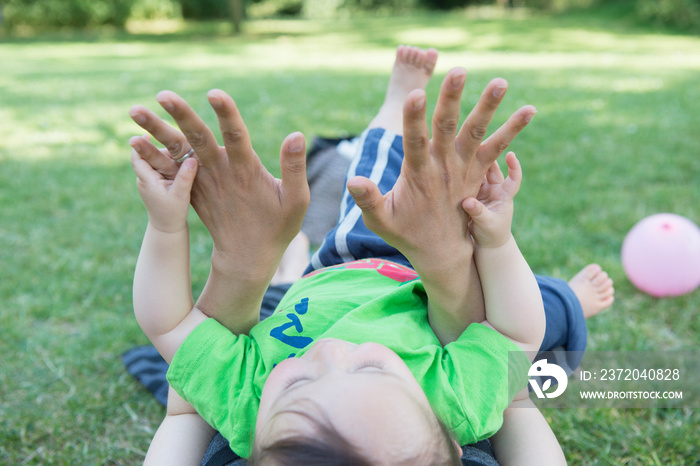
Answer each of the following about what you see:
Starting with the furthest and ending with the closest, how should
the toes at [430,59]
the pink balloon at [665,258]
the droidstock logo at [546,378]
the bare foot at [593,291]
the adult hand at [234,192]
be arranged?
the toes at [430,59] < the pink balloon at [665,258] < the bare foot at [593,291] < the droidstock logo at [546,378] < the adult hand at [234,192]

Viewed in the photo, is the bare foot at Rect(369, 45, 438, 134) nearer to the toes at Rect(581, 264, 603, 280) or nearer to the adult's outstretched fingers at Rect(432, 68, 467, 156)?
the toes at Rect(581, 264, 603, 280)

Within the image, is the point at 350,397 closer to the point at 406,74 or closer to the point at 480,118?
the point at 480,118

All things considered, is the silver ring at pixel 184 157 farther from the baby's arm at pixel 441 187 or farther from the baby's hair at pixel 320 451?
the baby's hair at pixel 320 451

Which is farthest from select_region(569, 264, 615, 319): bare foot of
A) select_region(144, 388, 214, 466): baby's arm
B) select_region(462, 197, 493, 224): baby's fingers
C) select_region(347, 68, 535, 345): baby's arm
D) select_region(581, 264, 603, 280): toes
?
select_region(144, 388, 214, 466): baby's arm

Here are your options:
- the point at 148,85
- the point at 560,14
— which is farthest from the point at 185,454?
the point at 560,14

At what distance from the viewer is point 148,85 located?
718 centimetres

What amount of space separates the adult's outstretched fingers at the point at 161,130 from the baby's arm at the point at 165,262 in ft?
0.16

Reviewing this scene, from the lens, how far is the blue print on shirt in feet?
4.42

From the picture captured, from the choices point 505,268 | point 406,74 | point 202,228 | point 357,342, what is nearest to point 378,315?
point 357,342

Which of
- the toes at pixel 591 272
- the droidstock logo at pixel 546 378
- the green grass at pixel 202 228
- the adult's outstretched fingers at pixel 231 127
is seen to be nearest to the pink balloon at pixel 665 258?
the green grass at pixel 202 228

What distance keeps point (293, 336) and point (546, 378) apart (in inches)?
29.4

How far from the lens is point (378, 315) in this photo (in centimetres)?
141

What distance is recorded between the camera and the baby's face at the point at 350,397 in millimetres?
1005

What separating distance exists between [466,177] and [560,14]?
1720 cm
